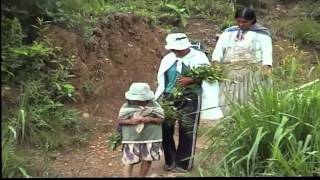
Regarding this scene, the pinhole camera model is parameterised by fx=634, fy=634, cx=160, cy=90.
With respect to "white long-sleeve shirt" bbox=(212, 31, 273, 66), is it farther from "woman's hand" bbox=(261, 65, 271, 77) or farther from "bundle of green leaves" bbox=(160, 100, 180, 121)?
"bundle of green leaves" bbox=(160, 100, 180, 121)

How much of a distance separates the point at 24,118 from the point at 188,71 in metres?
1.61

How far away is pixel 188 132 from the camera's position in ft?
19.5

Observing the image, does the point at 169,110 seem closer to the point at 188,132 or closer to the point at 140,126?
the point at 188,132

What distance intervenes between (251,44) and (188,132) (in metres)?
1.21

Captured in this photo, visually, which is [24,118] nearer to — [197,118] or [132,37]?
[197,118]

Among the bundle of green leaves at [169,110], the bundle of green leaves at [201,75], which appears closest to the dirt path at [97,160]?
the bundle of green leaves at [169,110]

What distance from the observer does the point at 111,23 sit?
965 cm

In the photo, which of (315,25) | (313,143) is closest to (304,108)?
(313,143)

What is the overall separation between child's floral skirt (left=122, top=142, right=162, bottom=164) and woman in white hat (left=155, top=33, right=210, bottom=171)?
1.31 feet

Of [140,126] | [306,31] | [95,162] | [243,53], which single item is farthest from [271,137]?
[306,31]

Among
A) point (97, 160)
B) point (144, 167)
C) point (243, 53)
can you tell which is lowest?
point (97, 160)

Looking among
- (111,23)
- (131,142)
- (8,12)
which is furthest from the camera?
(111,23)

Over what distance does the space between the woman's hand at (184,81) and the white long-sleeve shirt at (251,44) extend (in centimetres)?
74

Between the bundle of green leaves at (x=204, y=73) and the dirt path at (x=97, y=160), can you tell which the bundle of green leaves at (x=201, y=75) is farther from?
the dirt path at (x=97, y=160)
